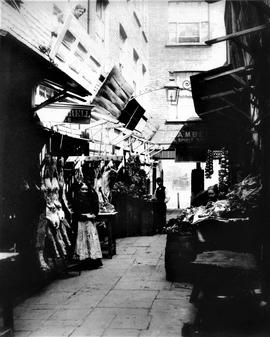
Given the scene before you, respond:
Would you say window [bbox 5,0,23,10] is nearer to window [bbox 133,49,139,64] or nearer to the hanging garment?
the hanging garment

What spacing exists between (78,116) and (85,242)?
2.83m

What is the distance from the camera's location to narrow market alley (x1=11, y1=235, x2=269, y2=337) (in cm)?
532

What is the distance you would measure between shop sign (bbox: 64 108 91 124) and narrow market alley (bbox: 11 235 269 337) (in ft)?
11.2

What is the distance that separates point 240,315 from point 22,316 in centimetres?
311

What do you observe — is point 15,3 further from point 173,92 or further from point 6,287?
point 173,92

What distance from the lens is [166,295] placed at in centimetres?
696

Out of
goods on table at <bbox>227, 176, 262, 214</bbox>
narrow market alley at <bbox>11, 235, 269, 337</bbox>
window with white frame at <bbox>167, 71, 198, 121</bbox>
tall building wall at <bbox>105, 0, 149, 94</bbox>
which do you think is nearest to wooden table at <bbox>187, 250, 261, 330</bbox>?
narrow market alley at <bbox>11, 235, 269, 337</bbox>

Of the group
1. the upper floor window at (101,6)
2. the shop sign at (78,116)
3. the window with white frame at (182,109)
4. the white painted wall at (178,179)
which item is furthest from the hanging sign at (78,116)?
the white painted wall at (178,179)

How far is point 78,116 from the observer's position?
361 inches

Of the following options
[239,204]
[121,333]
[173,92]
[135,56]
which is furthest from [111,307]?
[135,56]

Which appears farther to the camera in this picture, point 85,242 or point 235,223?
point 85,242

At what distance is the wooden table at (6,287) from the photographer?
4.36 m

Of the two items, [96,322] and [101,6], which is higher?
[101,6]

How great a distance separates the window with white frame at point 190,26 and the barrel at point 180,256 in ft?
61.0
